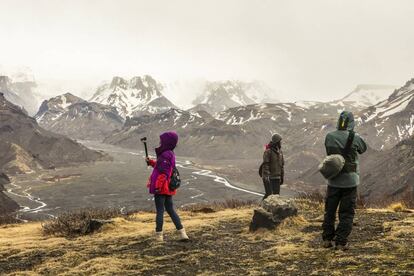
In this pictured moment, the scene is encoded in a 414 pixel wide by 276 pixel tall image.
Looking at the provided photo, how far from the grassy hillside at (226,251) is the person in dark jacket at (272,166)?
2033 millimetres

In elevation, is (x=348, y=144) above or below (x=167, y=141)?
below

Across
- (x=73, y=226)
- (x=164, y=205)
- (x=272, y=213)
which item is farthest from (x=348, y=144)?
(x=73, y=226)

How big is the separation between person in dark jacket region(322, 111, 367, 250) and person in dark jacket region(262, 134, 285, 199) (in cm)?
651

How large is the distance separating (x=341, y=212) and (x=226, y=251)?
2812mm

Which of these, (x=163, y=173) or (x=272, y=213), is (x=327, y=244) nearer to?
(x=272, y=213)

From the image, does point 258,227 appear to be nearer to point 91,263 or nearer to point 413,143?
point 91,263

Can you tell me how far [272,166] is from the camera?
16.8m

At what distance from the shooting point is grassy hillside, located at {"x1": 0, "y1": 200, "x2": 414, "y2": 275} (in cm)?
898

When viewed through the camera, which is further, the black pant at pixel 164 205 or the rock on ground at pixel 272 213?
the rock on ground at pixel 272 213

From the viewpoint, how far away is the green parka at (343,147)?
985 centimetres

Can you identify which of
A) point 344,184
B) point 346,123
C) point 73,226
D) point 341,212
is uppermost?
point 346,123

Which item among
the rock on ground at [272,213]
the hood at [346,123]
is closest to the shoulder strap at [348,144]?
the hood at [346,123]

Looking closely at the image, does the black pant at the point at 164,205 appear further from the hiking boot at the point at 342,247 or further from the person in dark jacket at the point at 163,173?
the hiking boot at the point at 342,247

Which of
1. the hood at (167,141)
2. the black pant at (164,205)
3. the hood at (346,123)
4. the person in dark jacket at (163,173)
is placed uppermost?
the hood at (346,123)
